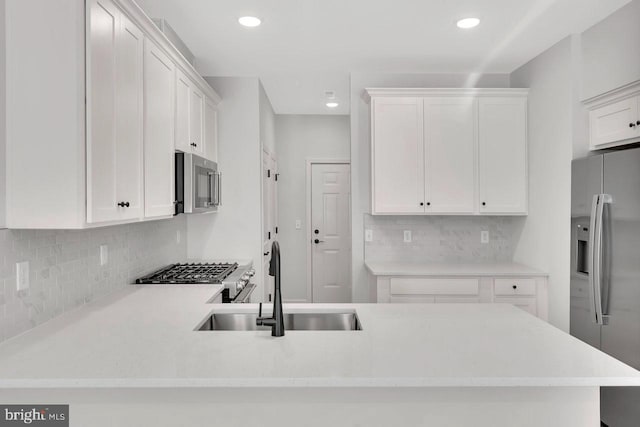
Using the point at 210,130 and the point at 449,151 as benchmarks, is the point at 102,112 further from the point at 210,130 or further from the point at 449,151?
the point at 449,151

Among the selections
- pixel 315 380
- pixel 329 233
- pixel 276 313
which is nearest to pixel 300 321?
pixel 276 313

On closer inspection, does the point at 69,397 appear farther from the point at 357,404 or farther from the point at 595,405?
the point at 595,405

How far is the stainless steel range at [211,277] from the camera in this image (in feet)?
9.14

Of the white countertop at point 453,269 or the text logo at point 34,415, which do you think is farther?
the white countertop at point 453,269

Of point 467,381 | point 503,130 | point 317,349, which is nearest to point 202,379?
point 317,349

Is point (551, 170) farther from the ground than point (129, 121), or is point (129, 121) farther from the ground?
point (129, 121)

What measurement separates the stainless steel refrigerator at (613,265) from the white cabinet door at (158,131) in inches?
103

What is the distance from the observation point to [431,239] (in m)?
4.06

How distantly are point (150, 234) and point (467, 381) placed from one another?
2431 mm

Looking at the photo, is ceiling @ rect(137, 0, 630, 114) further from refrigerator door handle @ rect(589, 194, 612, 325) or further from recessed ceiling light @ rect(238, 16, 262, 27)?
refrigerator door handle @ rect(589, 194, 612, 325)

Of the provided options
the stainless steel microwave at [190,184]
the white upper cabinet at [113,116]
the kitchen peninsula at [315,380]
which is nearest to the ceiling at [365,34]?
the white upper cabinet at [113,116]

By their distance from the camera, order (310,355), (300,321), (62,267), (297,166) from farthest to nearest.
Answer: (297,166) → (300,321) → (62,267) → (310,355)

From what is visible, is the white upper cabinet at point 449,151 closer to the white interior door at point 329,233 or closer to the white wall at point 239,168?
the white wall at point 239,168

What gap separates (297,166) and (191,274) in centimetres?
316
